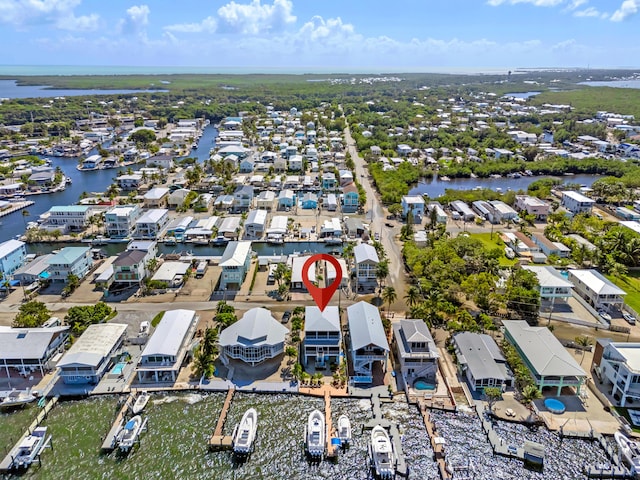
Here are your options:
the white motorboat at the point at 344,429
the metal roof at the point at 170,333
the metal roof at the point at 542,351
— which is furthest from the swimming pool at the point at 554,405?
the metal roof at the point at 170,333

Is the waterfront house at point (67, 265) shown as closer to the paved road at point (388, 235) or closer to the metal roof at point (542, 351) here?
the paved road at point (388, 235)

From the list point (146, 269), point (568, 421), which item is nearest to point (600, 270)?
point (568, 421)

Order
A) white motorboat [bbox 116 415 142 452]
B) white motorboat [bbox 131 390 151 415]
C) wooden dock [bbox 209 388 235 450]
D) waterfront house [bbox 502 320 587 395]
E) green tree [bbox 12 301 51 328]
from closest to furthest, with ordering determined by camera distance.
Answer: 1. white motorboat [bbox 116 415 142 452]
2. wooden dock [bbox 209 388 235 450]
3. white motorboat [bbox 131 390 151 415]
4. waterfront house [bbox 502 320 587 395]
5. green tree [bbox 12 301 51 328]

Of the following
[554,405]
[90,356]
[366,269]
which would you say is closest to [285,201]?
[366,269]

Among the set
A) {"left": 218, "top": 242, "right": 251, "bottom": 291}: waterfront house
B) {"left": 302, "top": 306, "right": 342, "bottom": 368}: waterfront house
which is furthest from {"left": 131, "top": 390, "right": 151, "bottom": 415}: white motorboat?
{"left": 218, "top": 242, "right": 251, "bottom": 291}: waterfront house

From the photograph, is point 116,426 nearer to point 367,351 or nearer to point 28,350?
point 28,350

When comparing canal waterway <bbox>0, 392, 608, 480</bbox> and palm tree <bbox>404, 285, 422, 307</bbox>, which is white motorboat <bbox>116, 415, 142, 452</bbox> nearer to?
canal waterway <bbox>0, 392, 608, 480</bbox>

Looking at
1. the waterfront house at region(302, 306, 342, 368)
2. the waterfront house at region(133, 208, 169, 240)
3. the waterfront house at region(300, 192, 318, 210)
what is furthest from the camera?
the waterfront house at region(300, 192, 318, 210)
